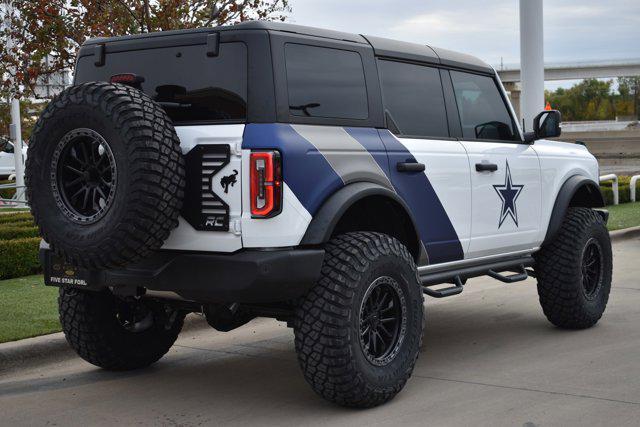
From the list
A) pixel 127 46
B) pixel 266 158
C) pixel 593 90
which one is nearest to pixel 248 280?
pixel 266 158

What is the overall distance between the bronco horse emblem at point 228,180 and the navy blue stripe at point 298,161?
0.49 feet

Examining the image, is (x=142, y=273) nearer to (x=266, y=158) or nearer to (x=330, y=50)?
(x=266, y=158)

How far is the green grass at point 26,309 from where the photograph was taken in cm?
704

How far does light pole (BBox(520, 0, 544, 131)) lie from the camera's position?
1440 centimetres

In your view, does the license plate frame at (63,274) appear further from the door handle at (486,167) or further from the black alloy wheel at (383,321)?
the door handle at (486,167)

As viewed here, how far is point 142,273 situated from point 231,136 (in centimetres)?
88

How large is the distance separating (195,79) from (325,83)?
734 mm

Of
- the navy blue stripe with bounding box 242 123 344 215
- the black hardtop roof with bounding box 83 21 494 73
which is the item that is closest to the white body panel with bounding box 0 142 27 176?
the black hardtop roof with bounding box 83 21 494 73

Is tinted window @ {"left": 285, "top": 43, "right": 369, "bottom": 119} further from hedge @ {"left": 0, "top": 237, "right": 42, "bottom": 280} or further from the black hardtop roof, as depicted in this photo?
hedge @ {"left": 0, "top": 237, "right": 42, "bottom": 280}

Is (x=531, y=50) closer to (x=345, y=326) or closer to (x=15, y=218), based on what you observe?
(x=15, y=218)

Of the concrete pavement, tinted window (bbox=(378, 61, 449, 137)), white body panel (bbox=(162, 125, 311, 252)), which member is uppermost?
tinted window (bbox=(378, 61, 449, 137))

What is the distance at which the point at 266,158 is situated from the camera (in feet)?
16.0

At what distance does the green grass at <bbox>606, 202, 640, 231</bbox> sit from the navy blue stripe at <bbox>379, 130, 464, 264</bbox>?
9.27 metres

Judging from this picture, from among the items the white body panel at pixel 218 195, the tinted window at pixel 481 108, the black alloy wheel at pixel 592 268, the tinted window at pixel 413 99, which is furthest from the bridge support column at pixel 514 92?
the white body panel at pixel 218 195
